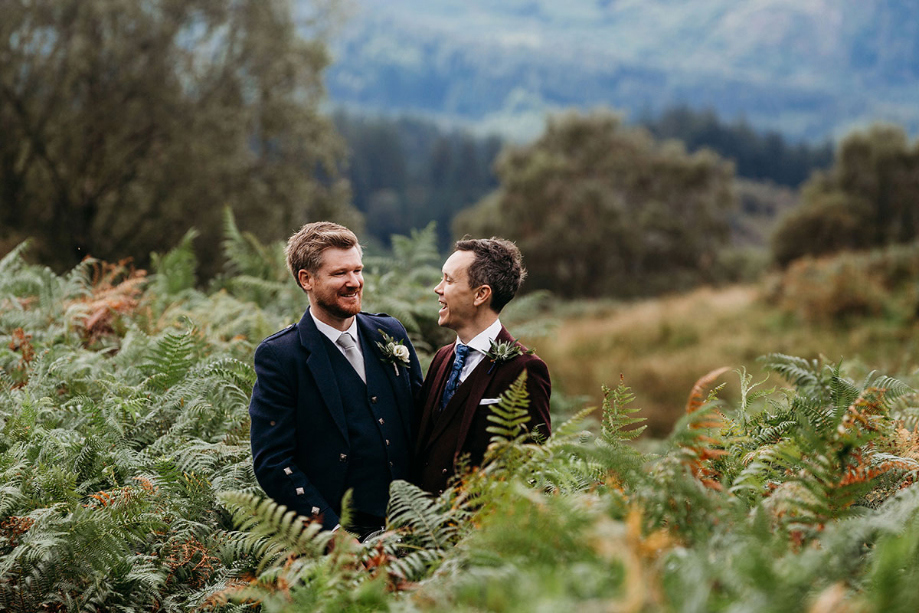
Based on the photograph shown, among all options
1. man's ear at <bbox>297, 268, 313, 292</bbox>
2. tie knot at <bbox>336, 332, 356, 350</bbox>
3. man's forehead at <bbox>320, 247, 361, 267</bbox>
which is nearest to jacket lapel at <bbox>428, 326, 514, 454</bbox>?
tie knot at <bbox>336, 332, 356, 350</bbox>

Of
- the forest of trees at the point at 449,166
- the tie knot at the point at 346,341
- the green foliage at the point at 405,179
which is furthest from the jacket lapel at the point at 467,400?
the green foliage at the point at 405,179

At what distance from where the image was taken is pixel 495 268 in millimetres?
3635

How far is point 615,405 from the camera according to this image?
3553mm

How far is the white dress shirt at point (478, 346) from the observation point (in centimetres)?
360

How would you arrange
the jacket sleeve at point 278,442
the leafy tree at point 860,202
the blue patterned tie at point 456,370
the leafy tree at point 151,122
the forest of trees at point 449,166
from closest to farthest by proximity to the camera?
the jacket sleeve at point 278,442 < the blue patterned tie at point 456,370 < the leafy tree at point 151,122 < the leafy tree at point 860,202 < the forest of trees at point 449,166

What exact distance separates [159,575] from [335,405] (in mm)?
1118

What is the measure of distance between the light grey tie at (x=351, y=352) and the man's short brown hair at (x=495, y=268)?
27.7 inches

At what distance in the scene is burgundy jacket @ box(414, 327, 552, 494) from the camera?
3.45 m

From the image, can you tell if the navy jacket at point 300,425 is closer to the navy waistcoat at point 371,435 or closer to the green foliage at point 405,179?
the navy waistcoat at point 371,435

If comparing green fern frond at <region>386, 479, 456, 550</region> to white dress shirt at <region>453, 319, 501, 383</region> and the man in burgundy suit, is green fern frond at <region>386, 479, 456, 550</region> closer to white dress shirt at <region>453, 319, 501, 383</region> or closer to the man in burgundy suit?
the man in burgundy suit

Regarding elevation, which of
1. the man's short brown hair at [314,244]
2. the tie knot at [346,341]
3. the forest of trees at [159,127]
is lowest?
the tie knot at [346,341]

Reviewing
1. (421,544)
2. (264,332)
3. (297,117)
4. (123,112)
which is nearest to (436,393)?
A: (421,544)

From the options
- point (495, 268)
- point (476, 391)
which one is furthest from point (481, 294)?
point (476, 391)

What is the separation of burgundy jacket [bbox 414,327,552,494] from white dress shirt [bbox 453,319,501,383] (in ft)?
0.15
